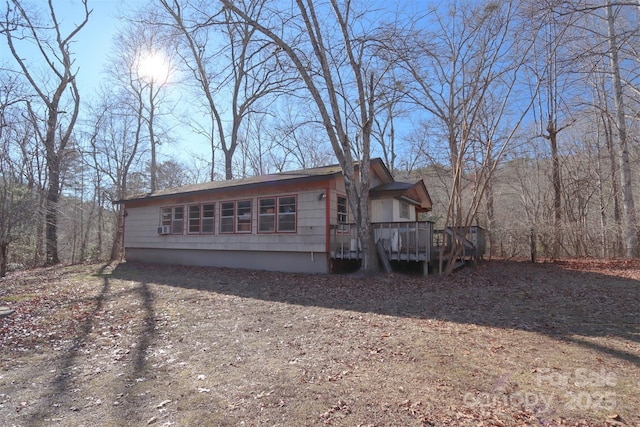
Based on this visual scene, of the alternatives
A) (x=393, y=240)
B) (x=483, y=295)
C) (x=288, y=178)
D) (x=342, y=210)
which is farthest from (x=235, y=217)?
(x=483, y=295)

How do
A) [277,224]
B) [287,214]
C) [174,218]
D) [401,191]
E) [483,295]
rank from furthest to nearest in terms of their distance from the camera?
1. [174,218]
2. [401,191]
3. [277,224]
4. [287,214]
5. [483,295]

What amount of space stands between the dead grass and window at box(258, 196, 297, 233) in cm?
367

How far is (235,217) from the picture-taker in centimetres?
1327

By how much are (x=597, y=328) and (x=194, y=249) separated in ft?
43.7

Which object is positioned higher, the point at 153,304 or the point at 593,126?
the point at 593,126

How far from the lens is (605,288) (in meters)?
7.92

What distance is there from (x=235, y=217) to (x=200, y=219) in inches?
79.3

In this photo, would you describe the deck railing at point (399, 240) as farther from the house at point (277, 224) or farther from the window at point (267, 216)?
the window at point (267, 216)

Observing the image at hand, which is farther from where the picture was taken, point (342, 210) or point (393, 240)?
point (342, 210)

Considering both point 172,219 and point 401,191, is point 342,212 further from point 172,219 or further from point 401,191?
point 172,219

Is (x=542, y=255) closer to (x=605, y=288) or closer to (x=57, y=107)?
(x=605, y=288)

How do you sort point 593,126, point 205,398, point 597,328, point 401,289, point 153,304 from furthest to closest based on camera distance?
point 593,126, point 401,289, point 153,304, point 597,328, point 205,398

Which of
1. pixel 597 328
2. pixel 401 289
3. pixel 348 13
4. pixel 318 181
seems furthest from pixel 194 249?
pixel 597 328

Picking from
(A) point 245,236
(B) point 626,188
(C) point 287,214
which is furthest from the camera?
(B) point 626,188
